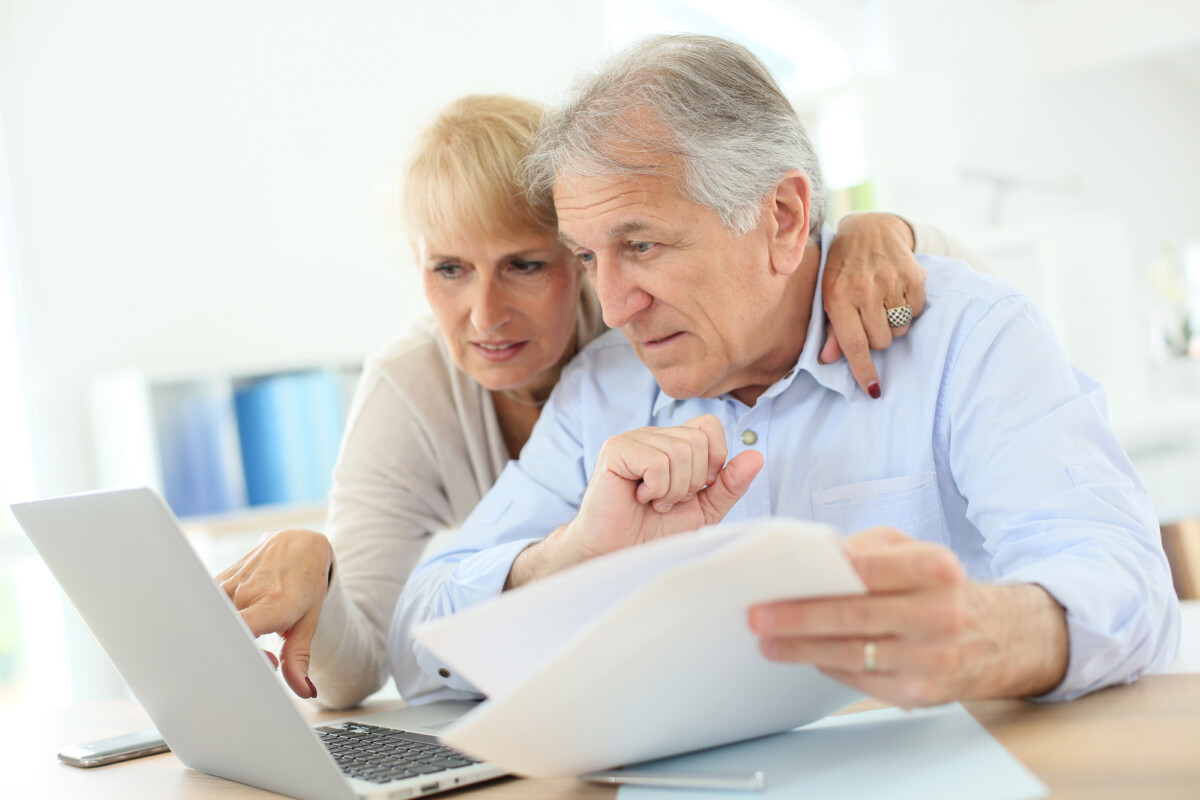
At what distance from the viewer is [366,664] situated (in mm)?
1295

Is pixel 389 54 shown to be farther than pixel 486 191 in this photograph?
Yes

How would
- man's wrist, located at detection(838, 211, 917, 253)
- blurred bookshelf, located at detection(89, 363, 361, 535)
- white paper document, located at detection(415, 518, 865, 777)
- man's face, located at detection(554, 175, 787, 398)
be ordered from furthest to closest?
blurred bookshelf, located at detection(89, 363, 361, 535) < man's wrist, located at detection(838, 211, 917, 253) < man's face, located at detection(554, 175, 787, 398) < white paper document, located at detection(415, 518, 865, 777)

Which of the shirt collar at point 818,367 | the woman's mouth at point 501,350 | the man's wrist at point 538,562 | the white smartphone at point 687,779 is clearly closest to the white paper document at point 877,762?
the white smartphone at point 687,779

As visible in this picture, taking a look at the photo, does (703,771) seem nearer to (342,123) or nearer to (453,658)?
(453,658)

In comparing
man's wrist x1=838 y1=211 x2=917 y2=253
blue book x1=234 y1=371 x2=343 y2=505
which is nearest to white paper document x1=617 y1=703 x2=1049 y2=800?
man's wrist x1=838 y1=211 x2=917 y2=253

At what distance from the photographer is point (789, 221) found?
1.27 metres

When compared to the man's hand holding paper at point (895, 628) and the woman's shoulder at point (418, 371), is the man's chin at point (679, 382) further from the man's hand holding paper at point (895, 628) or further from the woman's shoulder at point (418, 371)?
the man's hand holding paper at point (895, 628)

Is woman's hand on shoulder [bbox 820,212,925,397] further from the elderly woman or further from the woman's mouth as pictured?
the woman's mouth

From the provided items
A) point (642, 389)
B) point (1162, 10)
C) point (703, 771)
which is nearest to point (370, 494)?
point (642, 389)

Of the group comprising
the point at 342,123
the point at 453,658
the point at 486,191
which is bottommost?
the point at 453,658

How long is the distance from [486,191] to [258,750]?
81cm

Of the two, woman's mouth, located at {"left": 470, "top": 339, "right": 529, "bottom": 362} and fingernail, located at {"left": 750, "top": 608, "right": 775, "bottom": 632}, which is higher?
woman's mouth, located at {"left": 470, "top": 339, "right": 529, "bottom": 362}

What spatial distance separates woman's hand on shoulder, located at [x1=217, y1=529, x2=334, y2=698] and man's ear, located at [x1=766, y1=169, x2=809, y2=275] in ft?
2.01

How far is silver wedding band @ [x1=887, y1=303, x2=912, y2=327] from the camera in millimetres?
1186
